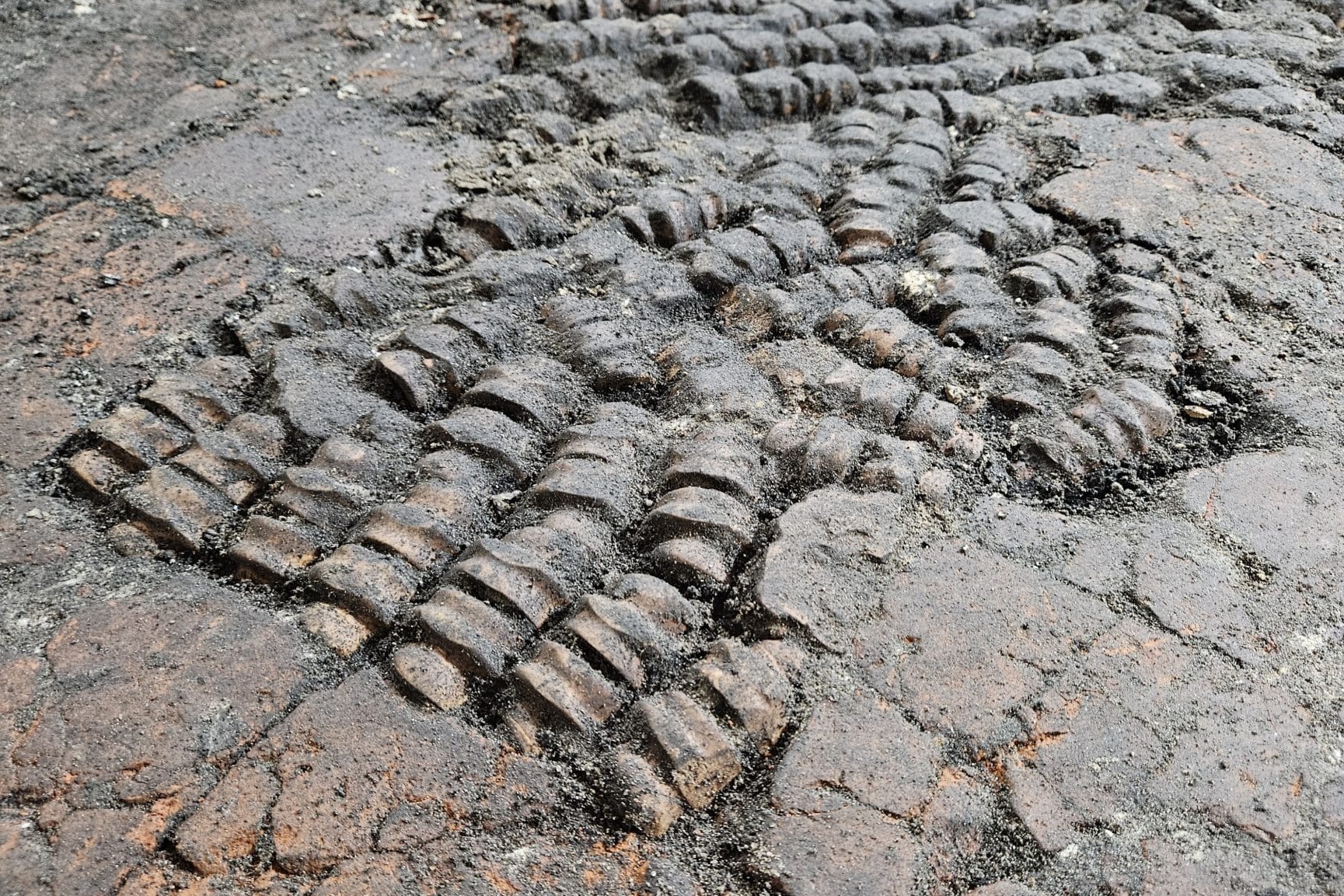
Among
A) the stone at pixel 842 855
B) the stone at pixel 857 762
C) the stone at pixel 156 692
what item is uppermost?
the stone at pixel 156 692

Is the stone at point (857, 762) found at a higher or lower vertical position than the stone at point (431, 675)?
lower

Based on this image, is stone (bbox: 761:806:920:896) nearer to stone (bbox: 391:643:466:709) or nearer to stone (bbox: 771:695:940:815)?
stone (bbox: 771:695:940:815)

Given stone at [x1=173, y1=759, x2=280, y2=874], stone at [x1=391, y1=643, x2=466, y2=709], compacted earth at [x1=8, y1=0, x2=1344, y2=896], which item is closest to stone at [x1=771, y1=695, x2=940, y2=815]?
compacted earth at [x1=8, y1=0, x2=1344, y2=896]

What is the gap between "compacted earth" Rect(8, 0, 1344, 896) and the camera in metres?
1.42

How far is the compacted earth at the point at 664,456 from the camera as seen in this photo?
1421 millimetres

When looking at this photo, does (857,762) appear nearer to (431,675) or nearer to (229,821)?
(431,675)

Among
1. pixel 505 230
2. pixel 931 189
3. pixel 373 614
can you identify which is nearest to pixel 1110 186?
pixel 931 189

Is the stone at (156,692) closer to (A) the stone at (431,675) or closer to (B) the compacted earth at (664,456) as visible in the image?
(B) the compacted earth at (664,456)

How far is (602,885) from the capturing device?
1357 mm

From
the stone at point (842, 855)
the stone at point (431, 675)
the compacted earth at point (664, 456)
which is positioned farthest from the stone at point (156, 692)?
the stone at point (842, 855)

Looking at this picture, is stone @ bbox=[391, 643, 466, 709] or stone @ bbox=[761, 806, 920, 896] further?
stone @ bbox=[391, 643, 466, 709]

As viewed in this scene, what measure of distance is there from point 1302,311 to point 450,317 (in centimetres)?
169

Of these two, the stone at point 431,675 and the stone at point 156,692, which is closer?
the stone at point 156,692

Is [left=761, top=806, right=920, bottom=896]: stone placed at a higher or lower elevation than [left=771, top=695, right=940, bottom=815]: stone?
lower
